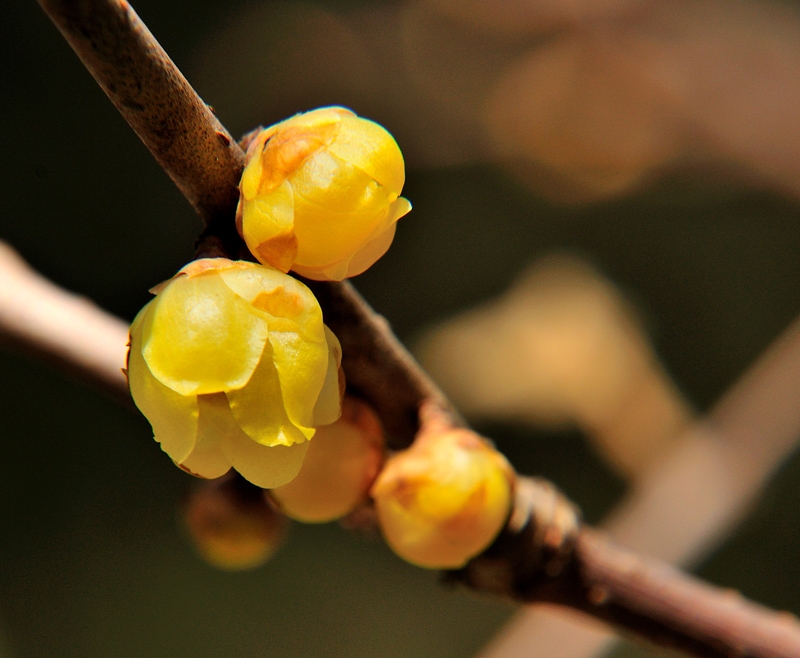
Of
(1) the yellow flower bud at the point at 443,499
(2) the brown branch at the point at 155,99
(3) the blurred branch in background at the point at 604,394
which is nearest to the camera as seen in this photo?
(2) the brown branch at the point at 155,99

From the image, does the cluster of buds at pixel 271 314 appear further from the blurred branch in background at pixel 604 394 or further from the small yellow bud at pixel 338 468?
the blurred branch in background at pixel 604 394

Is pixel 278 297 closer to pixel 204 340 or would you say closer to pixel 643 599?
pixel 204 340

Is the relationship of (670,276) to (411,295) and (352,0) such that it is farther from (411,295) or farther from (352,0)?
(352,0)

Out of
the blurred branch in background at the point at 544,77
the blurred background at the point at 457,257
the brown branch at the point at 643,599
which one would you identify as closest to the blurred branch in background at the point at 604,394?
the blurred background at the point at 457,257

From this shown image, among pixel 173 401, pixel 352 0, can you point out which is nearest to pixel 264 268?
pixel 173 401

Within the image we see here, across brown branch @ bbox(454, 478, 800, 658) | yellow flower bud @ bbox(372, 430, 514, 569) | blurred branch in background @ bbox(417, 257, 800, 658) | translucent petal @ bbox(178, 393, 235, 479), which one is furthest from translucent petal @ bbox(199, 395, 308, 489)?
blurred branch in background @ bbox(417, 257, 800, 658)

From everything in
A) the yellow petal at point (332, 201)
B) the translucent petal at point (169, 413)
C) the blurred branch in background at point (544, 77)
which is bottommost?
the blurred branch in background at point (544, 77)

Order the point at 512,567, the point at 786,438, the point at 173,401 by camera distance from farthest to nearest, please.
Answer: the point at 786,438, the point at 512,567, the point at 173,401

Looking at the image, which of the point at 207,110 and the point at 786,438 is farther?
the point at 786,438
